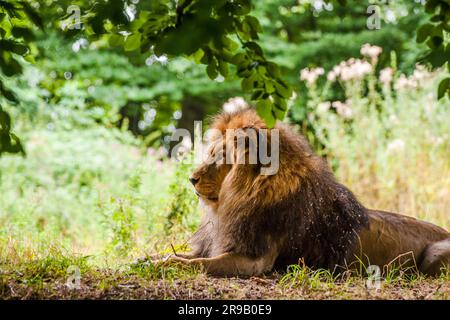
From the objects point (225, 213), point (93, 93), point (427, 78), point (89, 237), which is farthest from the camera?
point (93, 93)

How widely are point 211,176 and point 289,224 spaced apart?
631 mm

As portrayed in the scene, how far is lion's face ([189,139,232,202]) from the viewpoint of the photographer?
171 inches

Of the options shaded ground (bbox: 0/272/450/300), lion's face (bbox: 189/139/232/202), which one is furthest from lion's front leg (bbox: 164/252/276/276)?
lion's face (bbox: 189/139/232/202)

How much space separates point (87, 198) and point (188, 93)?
6545 mm

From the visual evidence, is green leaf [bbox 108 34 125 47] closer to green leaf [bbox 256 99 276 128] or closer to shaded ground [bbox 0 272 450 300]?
green leaf [bbox 256 99 276 128]

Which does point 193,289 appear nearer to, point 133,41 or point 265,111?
point 265,111

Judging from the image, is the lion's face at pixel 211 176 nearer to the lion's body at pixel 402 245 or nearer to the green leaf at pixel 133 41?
the lion's body at pixel 402 245

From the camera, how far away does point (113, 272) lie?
3.82m

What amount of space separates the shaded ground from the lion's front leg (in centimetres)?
16

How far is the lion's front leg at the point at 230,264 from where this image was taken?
3.97 meters

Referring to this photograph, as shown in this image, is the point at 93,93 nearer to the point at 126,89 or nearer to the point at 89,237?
the point at 126,89

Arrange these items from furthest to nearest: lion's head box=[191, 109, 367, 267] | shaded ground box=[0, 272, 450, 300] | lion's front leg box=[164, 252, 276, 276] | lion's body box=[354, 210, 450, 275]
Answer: lion's body box=[354, 210, 450, 275] → lion's head box=[191, 109, 367, 267] → lion's front leg box=[164, 252, 276, 276] → shaded ground box=[0, 272, 450, 300]

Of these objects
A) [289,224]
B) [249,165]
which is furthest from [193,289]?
[249,165]
